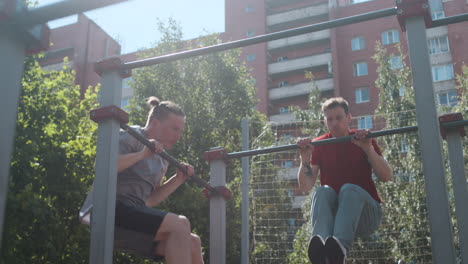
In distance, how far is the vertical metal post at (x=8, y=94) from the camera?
0.99 meters

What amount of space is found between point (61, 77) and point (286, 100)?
19.0 metres

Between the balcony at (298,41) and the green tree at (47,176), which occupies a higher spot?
the balcony at (298,41)

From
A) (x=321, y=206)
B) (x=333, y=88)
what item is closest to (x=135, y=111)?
(x=321, y=206)

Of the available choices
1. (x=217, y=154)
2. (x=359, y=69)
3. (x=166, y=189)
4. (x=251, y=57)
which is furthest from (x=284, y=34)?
(x=251, y=57)

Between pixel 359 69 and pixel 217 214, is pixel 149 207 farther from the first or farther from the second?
pixel 359 69

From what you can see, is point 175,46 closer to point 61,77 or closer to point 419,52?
point 61,77

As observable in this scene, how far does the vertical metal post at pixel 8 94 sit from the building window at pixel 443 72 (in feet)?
88.9

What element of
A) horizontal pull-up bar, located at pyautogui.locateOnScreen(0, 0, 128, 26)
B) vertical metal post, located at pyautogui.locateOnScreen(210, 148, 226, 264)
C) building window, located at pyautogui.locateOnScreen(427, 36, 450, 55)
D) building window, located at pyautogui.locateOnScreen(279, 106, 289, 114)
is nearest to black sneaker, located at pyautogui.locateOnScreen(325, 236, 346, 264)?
vertical metal post, located at pyautogui.locateOnScreen(210, 148, 226, 264)

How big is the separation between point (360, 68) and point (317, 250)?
27541 mm

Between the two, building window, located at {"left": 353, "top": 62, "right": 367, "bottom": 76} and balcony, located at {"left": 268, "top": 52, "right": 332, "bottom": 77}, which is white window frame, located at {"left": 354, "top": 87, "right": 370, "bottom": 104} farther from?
balcony, located at {"left": 268, "top": 52, "right": 332, "bottom": 77}

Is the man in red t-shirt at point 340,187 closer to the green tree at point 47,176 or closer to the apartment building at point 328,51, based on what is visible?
the green tree at point 47,176

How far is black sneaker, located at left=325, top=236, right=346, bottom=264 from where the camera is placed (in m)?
2.79

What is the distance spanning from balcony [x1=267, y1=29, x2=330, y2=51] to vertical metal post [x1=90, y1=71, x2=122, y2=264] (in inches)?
1153

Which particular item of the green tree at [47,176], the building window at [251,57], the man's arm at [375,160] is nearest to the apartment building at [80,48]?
the building window at [251,57]
